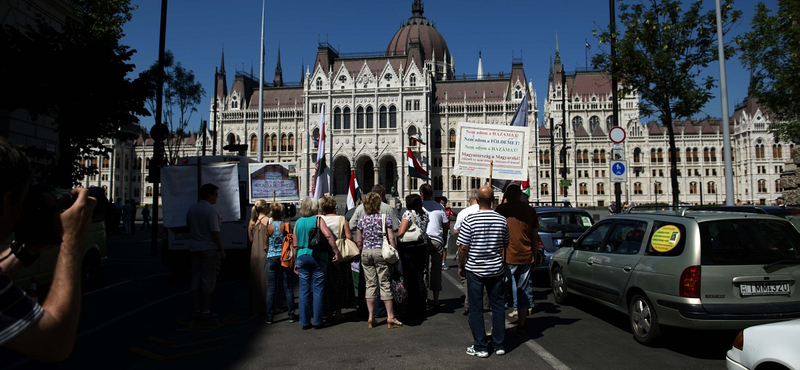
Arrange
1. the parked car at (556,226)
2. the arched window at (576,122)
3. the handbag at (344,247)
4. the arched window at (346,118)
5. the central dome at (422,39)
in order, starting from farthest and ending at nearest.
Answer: the central dome at (422,39), the arched window at (576,122), the arched window at (346,118), the parked car at (556,226), the handbag at (344,247)

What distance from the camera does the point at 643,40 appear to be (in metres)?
12.9

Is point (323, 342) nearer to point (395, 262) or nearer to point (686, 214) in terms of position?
point (395, 262)

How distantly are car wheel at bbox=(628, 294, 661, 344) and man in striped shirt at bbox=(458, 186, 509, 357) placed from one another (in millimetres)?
1739

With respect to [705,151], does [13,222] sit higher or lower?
lower

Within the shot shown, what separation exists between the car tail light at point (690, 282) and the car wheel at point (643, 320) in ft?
1.61

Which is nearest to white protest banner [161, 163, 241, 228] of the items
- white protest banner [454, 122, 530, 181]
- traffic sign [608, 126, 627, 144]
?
white protest banner [454, 122, 530, 181]

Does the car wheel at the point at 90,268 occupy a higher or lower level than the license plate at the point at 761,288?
lower

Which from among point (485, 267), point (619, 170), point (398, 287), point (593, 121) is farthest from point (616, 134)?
point (593, 121)

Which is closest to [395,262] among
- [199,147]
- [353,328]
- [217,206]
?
[353,328]

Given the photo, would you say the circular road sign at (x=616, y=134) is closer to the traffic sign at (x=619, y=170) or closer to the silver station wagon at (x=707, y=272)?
the traffic sign at (x=619, y=170)

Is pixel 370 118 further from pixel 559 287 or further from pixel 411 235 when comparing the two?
pixel 411 235

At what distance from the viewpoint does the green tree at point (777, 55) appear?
13039 mm

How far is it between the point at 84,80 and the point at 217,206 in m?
4.81

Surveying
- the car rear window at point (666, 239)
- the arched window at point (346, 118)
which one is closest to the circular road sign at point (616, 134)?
the car rear window at point (666, 239)
